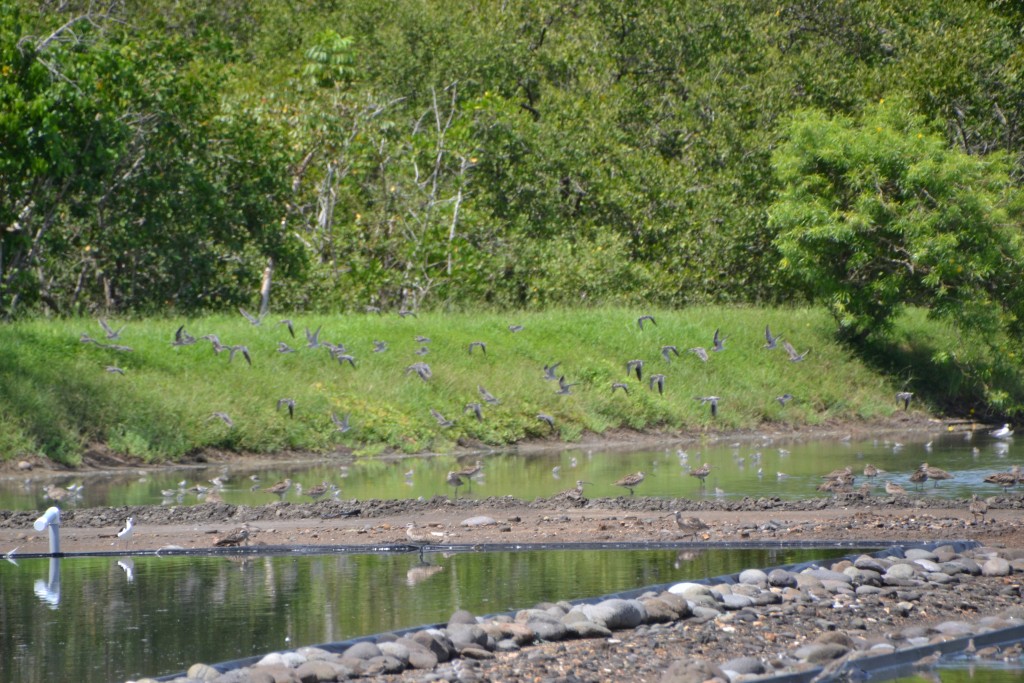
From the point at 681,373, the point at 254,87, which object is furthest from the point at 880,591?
the point at 254,87

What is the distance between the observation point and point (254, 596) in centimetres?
1041

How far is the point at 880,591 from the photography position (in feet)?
32.5

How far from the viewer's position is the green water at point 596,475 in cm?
1636

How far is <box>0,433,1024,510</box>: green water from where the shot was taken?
644 inches

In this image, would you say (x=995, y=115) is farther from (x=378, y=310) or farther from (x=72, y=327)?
(x=72, y=327)

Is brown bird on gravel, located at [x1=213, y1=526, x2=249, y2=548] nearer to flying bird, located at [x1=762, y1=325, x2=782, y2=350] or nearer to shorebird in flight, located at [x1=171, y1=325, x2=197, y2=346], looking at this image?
shorebird in flight, located at [x1=171, y1=325, x2=197, y2=346]

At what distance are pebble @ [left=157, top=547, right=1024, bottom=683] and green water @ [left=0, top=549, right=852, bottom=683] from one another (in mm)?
883

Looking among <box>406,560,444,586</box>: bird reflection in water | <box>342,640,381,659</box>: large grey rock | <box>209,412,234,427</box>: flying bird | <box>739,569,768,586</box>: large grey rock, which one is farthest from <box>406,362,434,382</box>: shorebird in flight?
<box>342,640,381,659</box>: large grey rock

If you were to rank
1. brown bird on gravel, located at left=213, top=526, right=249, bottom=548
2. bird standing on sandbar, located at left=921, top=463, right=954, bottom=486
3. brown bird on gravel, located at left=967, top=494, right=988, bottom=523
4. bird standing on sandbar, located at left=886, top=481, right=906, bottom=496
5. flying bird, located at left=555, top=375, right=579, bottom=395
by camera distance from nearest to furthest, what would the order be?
brown bird on gravel, located at left=213, top=526, right=249, bottom=548, brown bird on gravel, located at left=967, top=494, right=988, bottom=523, bird standing on sandbar, located at left=886, top=481, right=906, bottom=496, bird standing on sandbar, located at left=921, top=463, right=954, bottom=486, flying bird, located at left=555, top=375, right=579, bottom=395

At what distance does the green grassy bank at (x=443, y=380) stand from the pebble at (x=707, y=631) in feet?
41.2

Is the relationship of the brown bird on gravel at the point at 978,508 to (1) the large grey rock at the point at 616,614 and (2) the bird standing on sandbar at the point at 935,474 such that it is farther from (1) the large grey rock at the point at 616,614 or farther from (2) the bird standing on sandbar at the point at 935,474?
(1) the large grey rock at the point at 616,614

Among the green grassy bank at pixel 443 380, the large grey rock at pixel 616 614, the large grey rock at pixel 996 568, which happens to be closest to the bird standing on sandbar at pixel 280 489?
the green grassy bank at pixel 443 380

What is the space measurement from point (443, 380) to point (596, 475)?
19.5ft

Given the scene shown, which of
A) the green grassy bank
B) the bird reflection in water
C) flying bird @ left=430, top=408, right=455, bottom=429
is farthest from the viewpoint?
flying bird @ left=430, top=408, right=455, bottom=429
